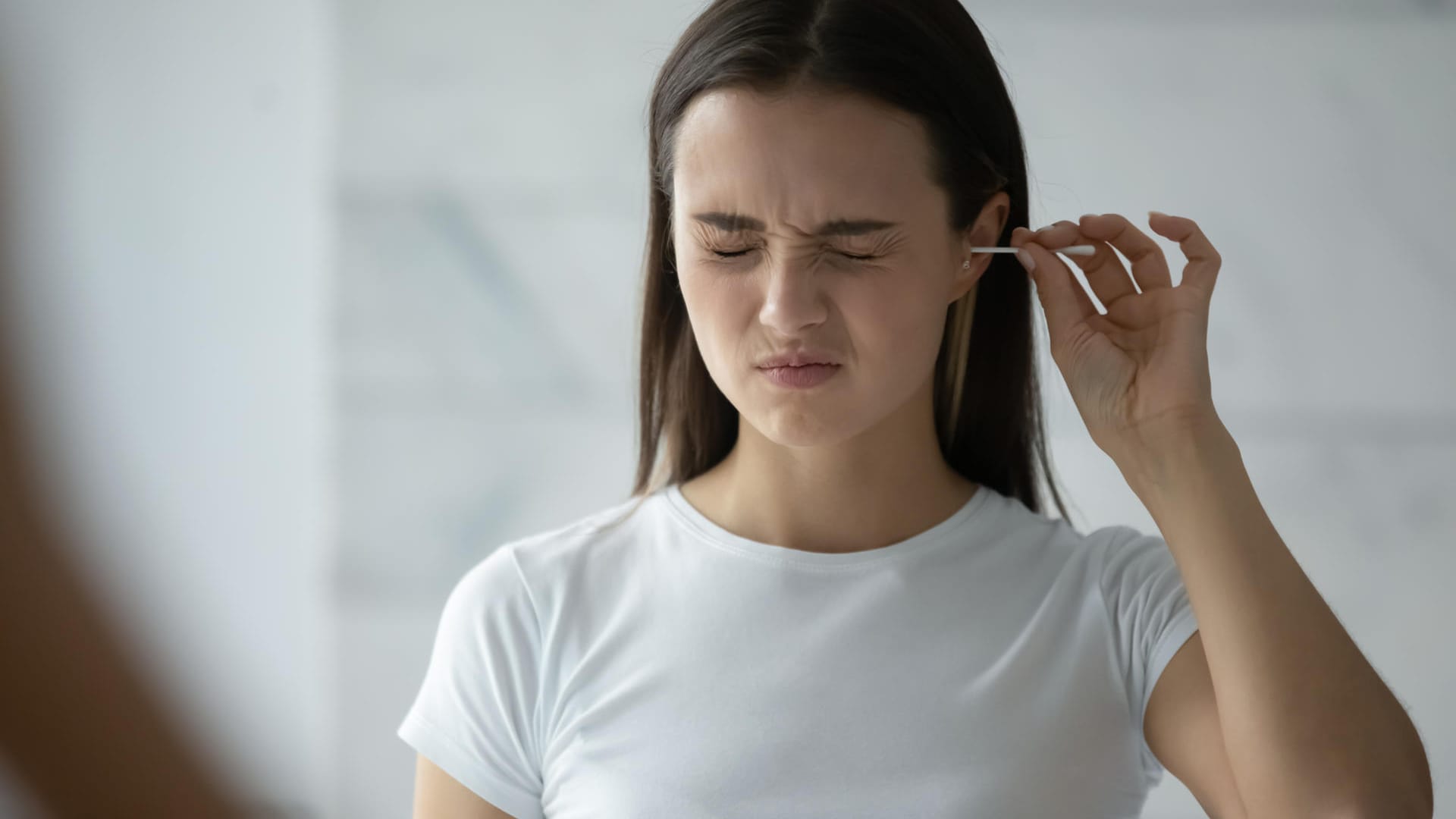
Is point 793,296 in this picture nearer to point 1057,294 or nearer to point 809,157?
point 809,157

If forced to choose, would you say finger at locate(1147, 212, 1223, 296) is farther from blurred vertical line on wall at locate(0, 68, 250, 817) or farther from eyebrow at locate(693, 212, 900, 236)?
blurred vertical line on wall at locate(0, 68, 250, 817)

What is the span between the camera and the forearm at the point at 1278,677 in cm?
98

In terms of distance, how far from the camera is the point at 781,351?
3.52 feet

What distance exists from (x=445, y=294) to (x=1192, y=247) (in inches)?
50.2

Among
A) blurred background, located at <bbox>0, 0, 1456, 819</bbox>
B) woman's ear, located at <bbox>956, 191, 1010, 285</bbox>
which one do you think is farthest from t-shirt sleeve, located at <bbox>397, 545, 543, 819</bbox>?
blurred background, located at <bbox>0, 0, 1456, 819</bbox>

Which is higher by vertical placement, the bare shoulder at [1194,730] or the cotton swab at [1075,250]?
the cotton swab at [1075,250]

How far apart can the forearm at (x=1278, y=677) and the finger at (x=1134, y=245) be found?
0.19 m

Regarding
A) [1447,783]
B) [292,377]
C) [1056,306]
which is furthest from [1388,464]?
[292,377]

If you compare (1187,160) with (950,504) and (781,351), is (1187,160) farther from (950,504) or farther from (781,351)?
(781,351)

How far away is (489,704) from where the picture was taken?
3.83 ft

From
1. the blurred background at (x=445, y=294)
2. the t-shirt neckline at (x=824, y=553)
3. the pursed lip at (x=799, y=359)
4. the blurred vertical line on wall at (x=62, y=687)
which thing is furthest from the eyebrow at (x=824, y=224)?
the blurred vertical line on wall at (x=62, y=687)

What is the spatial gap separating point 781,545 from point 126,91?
158 centimetres

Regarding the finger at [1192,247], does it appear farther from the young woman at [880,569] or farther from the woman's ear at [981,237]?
the woman's ear at [981,237]

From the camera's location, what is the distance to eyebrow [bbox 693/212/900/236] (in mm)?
1057
